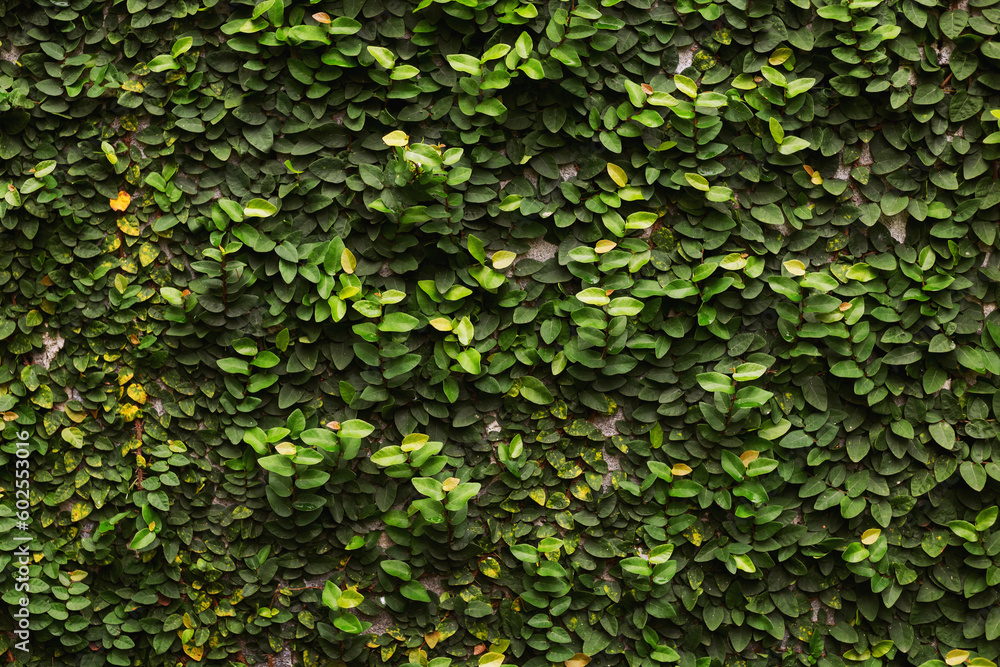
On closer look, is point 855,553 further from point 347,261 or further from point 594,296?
point 347,261

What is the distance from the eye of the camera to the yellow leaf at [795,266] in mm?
1942

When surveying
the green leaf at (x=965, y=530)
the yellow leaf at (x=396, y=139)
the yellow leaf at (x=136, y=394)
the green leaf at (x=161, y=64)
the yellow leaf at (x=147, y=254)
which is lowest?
the yellow leaf at (x=136, y=394)

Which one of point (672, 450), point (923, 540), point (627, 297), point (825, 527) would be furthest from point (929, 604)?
point (627, 297)

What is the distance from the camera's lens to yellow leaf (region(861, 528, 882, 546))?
1.97m

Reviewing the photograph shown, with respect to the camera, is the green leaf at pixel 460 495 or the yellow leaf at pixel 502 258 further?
the yellow leaf at pixel 502 258

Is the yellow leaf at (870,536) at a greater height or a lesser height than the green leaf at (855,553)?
greater

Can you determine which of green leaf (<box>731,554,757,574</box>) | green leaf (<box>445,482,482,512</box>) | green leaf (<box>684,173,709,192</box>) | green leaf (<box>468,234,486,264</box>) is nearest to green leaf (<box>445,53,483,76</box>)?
green leaf (<box>468,234,486,264</box>)

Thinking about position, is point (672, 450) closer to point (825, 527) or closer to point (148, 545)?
point (825, 527)

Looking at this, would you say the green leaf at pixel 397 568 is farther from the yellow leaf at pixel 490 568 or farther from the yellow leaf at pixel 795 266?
the yellow leaf at pixel 795 266

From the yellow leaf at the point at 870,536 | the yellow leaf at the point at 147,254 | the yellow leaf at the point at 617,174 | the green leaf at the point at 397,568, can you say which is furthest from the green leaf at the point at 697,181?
the yellow leaf at the point at 147,254

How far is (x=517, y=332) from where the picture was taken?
198cm

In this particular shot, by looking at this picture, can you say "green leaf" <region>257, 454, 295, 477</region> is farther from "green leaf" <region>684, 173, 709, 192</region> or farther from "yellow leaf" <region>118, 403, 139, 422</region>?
"green leaf" <region>684, 173, 709, 192</region>

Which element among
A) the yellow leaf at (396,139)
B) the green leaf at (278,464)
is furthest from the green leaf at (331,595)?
the yellow leaf at (396,139)

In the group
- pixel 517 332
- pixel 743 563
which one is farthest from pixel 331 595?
pixel 743 563
